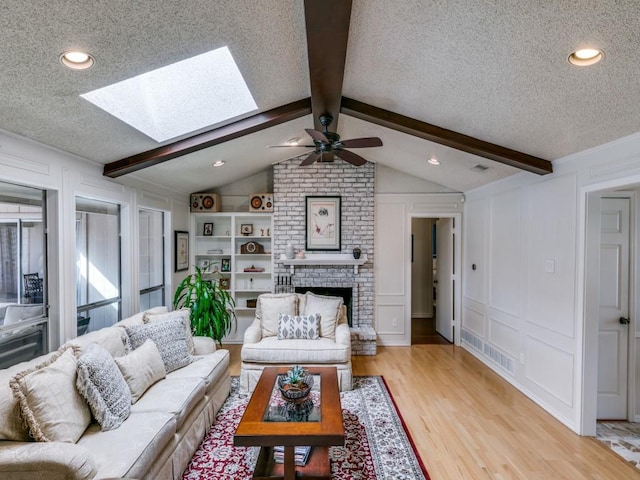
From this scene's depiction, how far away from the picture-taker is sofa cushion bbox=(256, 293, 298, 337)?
4145 mm

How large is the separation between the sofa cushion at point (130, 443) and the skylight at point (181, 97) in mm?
2158

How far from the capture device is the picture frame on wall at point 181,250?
5027mm

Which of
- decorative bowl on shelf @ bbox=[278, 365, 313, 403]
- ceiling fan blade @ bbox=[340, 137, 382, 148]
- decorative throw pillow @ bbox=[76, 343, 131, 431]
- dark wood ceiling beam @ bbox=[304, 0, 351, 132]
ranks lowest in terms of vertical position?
decorative bowl on shelf @ bbox=[278, 365, 313, 403]

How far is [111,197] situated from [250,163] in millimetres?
1984

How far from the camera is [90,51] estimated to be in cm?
182

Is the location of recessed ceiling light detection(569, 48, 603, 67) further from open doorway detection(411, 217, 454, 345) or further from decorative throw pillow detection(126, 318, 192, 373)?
open doorway detection(411, 217, 454, 345)

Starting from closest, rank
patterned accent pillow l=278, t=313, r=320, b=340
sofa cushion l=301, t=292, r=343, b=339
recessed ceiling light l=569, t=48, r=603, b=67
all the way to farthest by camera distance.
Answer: recessed ceiling light l=569, t=48, r=603, b=67, patterned accent pillow l=278, t=313, r=320, b=340, sofa cushion l=301, t=292, r=343, b=339

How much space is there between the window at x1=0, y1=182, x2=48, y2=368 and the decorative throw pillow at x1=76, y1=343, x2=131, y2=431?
0.70m

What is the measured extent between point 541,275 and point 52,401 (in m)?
4.20

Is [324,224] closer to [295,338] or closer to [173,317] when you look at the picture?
[295,338]

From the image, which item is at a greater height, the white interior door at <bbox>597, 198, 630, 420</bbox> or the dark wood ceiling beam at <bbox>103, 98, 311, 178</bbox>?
the dark wood ceiling beam at <bbox>103, 98, 311, 178</bbox>

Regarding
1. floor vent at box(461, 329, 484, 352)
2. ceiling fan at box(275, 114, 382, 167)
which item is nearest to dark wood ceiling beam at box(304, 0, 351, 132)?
ceiling fan at box(275, 114, 382, 167)

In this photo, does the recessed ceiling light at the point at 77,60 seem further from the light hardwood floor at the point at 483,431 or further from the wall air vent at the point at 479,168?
the wall air vent at the point at 479,168

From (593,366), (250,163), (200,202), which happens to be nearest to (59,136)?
(250,163)
